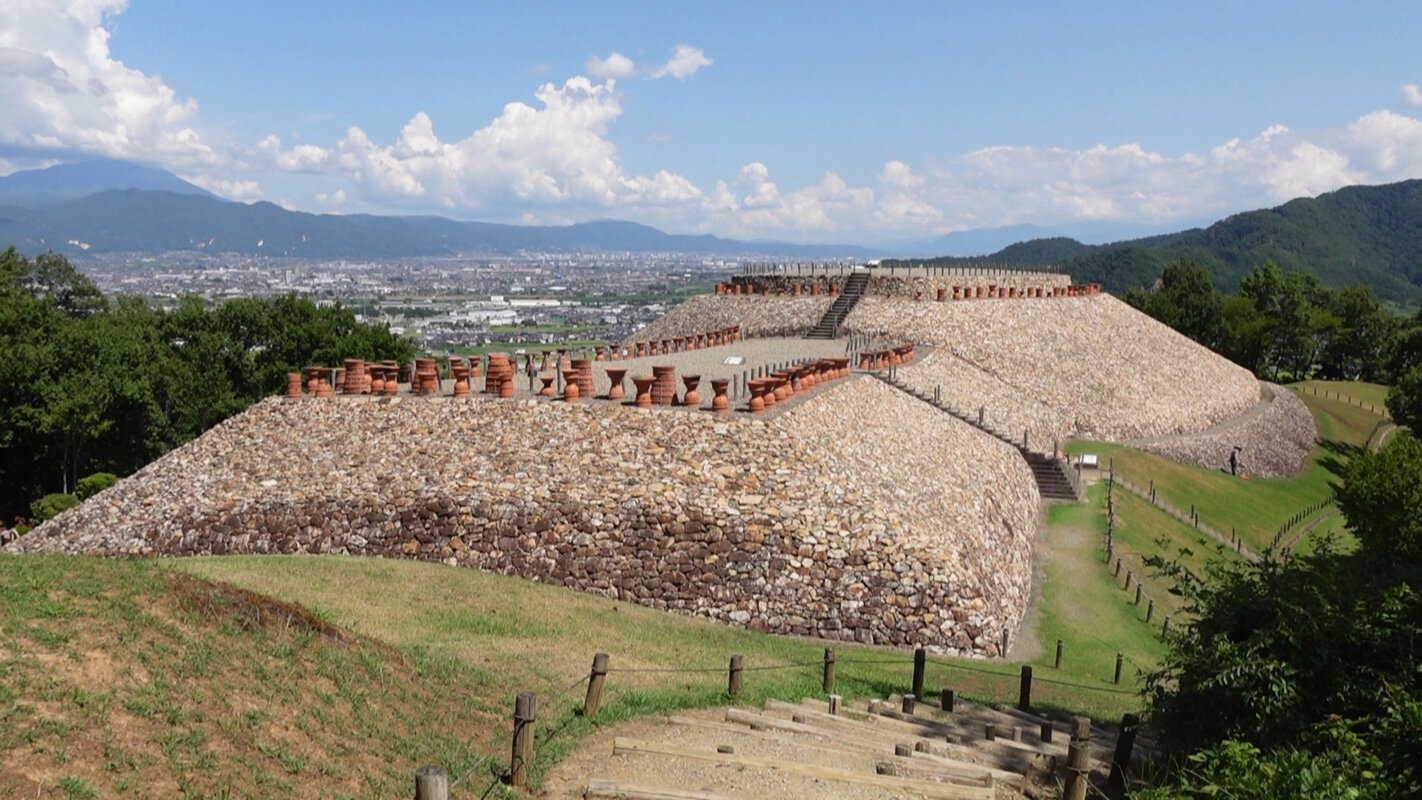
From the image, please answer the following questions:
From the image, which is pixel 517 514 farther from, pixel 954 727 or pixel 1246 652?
pixel 1246 652

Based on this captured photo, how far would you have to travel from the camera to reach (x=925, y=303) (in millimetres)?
49406

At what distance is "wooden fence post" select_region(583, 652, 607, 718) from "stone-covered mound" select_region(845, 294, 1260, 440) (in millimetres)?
30619

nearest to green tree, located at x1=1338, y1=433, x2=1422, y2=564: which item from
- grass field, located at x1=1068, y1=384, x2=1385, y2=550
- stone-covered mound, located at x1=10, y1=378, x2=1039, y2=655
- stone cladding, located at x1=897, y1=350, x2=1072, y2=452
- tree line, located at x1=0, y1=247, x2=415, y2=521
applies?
grass field, located at x1=1068, y1=384, x2=1385, y2=550

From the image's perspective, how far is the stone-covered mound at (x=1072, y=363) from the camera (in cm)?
4488

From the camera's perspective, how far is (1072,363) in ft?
158

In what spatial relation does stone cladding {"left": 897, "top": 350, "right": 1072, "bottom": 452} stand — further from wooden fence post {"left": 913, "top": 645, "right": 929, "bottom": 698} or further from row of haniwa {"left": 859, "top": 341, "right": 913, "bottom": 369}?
wooden fence post {"left": 913, "top": 645, "right": 929, "bottom": 698}

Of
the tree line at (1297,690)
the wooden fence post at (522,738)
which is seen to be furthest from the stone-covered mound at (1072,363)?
the wooden fence post at (522,738)

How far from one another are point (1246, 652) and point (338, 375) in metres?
25.1

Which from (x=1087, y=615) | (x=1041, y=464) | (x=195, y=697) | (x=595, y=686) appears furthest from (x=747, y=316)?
(x=195, y=697)

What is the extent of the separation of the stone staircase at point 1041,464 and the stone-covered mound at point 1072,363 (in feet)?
11.8

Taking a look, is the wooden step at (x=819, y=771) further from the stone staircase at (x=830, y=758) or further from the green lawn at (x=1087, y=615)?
the green lawn at (x=1087, y=615)

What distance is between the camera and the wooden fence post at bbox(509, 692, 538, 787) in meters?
8.17

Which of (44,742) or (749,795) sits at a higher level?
(44,742)

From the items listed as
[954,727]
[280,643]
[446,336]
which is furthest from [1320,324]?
[280,643]
